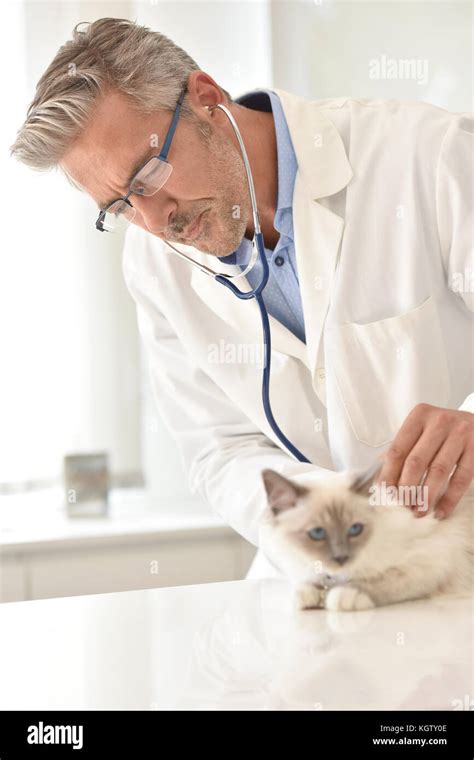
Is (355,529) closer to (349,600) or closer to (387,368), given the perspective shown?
(349,600)

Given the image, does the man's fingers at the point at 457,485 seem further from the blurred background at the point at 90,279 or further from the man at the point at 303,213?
the blurred background at the point at 90,279

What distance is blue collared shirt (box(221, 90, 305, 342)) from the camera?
56.0 inches

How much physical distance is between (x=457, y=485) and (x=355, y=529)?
0.16 metres

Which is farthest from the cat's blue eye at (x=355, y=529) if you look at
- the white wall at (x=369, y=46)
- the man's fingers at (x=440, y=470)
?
the white wall at (x=369, y=46)

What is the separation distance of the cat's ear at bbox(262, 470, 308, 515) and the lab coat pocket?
1.47 feet

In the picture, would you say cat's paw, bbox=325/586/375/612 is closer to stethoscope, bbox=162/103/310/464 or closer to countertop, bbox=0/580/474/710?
countertop, bbox=0/580/474/710

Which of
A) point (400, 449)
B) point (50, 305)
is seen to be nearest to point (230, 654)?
point (400, 449)

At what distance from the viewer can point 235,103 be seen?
1.52 metres

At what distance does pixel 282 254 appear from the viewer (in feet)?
4.75

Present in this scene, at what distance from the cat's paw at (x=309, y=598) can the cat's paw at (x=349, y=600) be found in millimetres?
25

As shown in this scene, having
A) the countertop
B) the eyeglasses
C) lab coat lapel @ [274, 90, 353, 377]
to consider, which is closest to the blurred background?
lab coat lapel @ [274, 90, 353, 377]

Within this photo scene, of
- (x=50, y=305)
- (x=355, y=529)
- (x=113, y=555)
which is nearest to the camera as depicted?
(x=355, y=529)

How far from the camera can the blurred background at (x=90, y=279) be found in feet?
8.39
